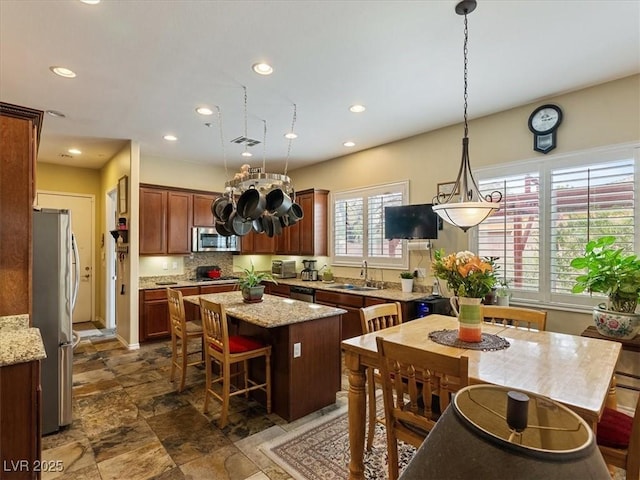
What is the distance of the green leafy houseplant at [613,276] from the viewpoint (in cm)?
263

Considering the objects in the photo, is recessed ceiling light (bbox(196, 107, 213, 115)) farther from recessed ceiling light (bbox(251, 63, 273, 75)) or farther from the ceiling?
recessed ceiling light (bbox(251, 63, 273, 75))

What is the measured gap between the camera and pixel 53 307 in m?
2.74

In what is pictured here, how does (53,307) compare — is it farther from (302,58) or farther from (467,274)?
(467,274)

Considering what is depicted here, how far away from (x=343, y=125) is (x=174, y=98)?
1.89 m

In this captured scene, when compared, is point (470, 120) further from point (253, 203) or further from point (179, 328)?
point (179, 328)

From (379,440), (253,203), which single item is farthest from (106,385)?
(379,440)

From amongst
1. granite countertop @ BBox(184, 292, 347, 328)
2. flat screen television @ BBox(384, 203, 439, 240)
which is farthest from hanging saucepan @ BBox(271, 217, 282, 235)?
flat screen television @ BBox(384, 203, 439, 240)

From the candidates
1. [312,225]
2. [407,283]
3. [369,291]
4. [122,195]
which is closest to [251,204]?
[369,291]

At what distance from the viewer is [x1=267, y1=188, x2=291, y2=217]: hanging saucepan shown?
3007 mm

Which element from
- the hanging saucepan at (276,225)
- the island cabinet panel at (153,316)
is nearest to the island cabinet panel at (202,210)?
the island cabinet panel at (153,316)

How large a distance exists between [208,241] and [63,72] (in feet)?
11.1

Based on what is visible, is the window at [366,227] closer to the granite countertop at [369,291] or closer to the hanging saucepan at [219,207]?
the granite countertop at [369,291]

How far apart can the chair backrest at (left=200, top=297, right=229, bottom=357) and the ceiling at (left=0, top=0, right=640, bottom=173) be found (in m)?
1.97

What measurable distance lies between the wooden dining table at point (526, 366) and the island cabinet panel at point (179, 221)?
4268 millimetres
